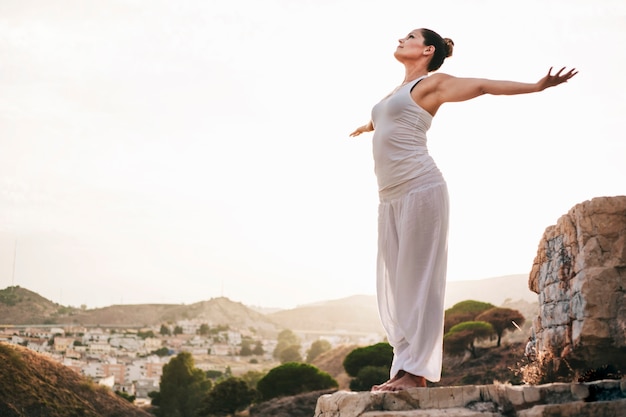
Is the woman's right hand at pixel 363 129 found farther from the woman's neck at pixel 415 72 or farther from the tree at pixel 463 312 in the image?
the tree at pixel 463 312

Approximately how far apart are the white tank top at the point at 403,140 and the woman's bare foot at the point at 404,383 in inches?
53.2

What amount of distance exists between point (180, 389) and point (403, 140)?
34.7 m

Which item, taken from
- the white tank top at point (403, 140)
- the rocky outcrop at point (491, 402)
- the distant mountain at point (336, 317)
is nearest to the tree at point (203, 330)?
the distant mountain at point (336, 317)

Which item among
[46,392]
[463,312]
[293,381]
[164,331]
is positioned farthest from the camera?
[164,331]

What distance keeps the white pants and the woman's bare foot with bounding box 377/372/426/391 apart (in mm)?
57

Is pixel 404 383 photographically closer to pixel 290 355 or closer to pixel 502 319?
pixel 502 319

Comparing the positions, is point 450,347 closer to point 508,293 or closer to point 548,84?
point 548,84

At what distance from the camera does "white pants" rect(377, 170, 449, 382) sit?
4805 millimetres

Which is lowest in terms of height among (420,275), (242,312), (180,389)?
(180,389)

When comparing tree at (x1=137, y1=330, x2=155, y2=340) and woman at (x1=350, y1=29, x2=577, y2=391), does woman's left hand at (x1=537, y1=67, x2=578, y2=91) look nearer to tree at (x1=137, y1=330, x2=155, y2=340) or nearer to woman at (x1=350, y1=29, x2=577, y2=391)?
woman at (x1=350, y1=29, x2=577, y2=391)

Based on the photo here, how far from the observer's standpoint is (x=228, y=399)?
1078 inches

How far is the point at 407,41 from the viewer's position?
5398 millimetres

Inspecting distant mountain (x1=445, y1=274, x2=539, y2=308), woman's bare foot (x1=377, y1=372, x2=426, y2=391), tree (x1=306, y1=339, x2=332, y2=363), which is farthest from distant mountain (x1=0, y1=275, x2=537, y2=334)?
woman's bare foot (x1=377, y1=372, x2=426, y2=391)

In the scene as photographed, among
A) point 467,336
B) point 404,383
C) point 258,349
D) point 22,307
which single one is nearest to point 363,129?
point 404,383
